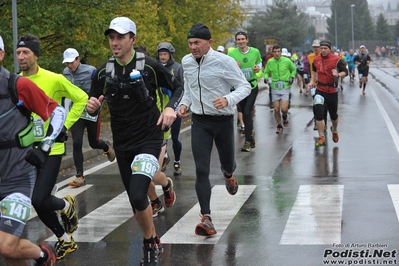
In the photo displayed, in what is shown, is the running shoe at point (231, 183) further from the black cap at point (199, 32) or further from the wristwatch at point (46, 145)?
the wristwatch at point (46, 145)

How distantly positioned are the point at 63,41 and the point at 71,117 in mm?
11335

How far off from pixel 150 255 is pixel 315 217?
2.48m

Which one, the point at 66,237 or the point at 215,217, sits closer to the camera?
the point at 66,237

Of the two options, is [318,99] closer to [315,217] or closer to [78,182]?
[78,182]

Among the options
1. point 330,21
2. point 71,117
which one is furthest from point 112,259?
point 330,21

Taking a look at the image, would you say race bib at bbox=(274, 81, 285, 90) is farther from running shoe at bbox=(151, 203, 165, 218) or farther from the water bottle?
Result: the water bottle

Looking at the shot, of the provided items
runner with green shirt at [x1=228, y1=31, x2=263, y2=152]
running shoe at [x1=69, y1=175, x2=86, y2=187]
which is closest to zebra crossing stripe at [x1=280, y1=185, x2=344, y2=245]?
running shoe at [x1=69, y1=175, x2=86, y2=187]

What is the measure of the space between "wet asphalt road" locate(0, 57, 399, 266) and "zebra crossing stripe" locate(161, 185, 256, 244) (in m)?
0.01

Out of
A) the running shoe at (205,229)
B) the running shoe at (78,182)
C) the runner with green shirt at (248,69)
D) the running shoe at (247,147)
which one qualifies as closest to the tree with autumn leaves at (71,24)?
the runner with green shirt at (248,69)

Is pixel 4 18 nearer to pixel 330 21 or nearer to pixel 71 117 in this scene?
pixel 71 117

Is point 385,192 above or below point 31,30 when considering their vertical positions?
below

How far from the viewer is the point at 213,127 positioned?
27.5ft

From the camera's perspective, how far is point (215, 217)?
896 cm

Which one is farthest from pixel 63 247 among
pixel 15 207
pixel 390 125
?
pixel 390 125
